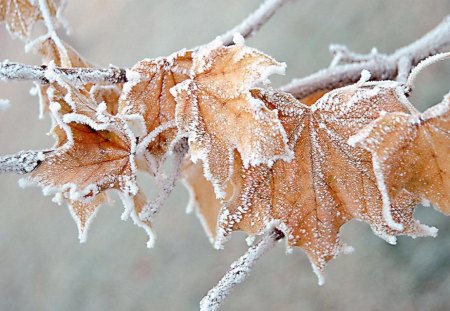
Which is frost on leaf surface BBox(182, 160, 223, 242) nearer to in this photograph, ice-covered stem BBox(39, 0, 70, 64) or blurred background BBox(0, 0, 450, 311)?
ice-covered stem BBox(39, 0, 70, 64)

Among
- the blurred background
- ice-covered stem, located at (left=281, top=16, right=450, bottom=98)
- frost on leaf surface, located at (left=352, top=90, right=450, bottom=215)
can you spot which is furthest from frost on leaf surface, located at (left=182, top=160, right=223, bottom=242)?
the blurred background

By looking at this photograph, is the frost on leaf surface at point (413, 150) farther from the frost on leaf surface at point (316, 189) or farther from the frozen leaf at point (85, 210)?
the frozen leaf at point (85, 210)

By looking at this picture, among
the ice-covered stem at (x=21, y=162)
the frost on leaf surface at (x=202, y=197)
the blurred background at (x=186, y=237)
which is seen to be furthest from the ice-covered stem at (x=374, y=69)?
the blurred background at (x=186, y=237)

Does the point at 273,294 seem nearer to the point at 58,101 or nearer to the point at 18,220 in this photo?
the point at 18,220

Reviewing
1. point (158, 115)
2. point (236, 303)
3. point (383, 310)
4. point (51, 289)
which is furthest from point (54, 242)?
point (158, 115)

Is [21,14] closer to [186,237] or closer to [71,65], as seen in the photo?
[71,65]

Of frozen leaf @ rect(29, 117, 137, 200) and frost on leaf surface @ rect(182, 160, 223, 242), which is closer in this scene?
frozen leaf @ rect(29, 117, 137, 200)
